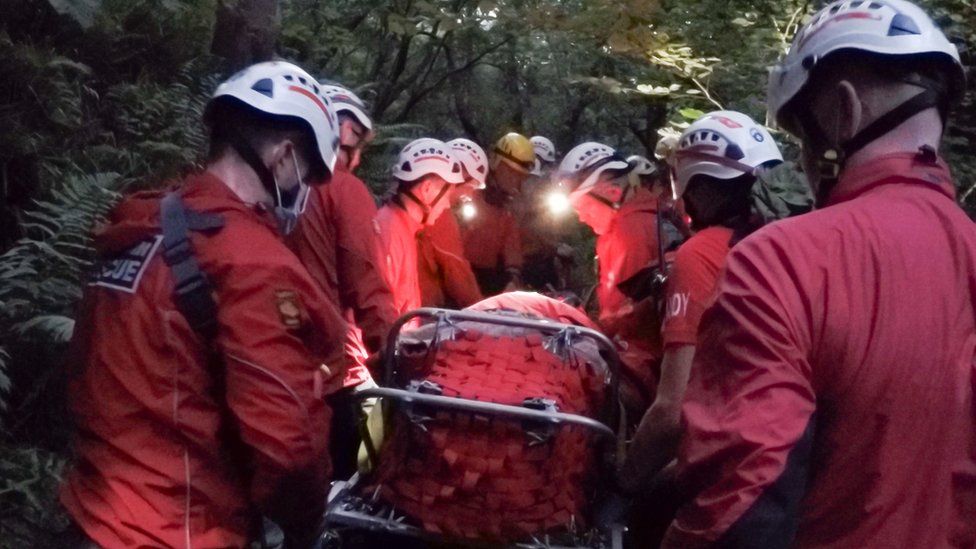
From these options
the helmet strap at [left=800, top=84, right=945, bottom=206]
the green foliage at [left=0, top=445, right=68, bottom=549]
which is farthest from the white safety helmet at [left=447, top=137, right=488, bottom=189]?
A: the helmet strap at [left=800, top=84, right=945, bottom=206]

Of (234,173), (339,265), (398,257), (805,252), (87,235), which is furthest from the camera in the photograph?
(87,235)

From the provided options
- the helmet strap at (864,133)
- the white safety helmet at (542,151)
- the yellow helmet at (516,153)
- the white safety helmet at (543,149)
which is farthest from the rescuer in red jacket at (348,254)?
the white safety helmet at (543,149)

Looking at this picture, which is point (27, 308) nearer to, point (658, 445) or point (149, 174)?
point (149, 174)

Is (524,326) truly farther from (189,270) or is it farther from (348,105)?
(348,105)

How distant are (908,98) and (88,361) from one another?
2.06 meters

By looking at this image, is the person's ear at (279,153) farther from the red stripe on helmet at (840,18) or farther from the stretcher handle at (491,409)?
the red stripe on helmet at (840,18)

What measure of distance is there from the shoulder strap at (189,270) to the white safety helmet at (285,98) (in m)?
0.42

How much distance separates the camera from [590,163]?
6.46 metres

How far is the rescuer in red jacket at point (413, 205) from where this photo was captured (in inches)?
227

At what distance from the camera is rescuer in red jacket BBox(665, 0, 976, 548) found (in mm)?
1734

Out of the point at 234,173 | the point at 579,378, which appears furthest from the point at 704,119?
the point at 234,173

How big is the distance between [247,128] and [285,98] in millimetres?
139

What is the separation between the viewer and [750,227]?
12.8 feet

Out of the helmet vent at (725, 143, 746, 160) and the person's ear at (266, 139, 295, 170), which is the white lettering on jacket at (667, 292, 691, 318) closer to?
the helmet vent at (725, 143, 746, 160)
